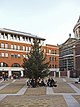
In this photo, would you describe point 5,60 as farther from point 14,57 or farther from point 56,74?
point 56,74

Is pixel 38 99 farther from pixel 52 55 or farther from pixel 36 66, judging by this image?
pixel 52 55

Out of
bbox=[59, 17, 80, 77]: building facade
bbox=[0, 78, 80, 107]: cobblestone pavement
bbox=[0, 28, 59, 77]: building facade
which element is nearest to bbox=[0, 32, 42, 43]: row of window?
bbox=[0, 28, 59, 77]: building facade

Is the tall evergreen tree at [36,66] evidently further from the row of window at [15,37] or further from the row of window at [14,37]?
the row of window at [14,37]

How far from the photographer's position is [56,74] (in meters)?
89.8

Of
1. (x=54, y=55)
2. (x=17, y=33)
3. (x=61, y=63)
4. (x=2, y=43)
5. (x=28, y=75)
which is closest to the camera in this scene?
(x=28, y=75)

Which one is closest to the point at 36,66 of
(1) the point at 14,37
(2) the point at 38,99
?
(2) the point at 38,99

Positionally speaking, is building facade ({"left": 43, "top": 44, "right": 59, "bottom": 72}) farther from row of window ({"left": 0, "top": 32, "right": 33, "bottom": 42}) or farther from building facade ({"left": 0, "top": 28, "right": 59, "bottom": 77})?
building facade ({"left": 0, "top": 28, "right": 59, "bottom": 77})

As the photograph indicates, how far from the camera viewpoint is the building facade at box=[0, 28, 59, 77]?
7256 cm

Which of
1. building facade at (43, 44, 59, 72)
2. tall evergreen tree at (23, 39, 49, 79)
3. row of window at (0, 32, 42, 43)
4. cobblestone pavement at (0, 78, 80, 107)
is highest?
row of window at (0, 32, 42, 43)

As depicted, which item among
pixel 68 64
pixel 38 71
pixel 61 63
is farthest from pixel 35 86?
pixel 61 63

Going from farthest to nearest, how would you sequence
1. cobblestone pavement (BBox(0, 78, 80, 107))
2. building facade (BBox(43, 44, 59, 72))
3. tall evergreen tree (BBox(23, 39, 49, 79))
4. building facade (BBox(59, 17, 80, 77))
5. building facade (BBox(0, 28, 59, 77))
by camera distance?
building facade (BBox(59, 17, 80, 77)) → building facade (BBox(43, 44, 59, 72)) → building facade (BBox(0, 28, 59, 77)) → tall evergreen tree (BBox(23, 39, 49, 79)) → cobblestone pavement (BBox(0, 78, 80, 107))

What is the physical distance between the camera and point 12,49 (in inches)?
2968

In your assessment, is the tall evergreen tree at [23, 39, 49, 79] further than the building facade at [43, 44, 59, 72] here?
No

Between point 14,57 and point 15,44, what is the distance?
4.15 metres
